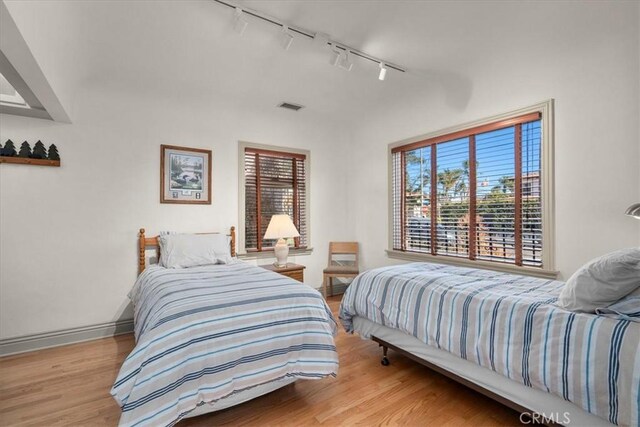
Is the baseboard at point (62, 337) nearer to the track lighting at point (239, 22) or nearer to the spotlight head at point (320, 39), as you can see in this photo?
the track lighting at point (239, 22)

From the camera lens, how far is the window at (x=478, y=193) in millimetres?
2881

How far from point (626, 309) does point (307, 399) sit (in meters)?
1.79

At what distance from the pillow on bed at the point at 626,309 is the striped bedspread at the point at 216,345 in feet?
4.79

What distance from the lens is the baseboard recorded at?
2873mm

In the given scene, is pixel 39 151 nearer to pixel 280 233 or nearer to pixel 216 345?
pixel 280 233

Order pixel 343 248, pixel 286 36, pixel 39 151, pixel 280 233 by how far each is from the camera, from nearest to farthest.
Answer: pixel 286 36
pixel 39 151
pixel 280 233
pixel 343 248

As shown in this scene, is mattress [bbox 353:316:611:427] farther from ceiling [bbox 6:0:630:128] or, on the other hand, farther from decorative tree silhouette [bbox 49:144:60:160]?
decorative tree silhouette [bbox 49:144:60:160]

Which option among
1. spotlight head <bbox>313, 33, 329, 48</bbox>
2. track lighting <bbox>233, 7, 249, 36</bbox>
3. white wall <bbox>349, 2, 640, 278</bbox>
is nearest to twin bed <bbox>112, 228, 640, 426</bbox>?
white wall <bbox>349, 2, 640, 278</bbox>

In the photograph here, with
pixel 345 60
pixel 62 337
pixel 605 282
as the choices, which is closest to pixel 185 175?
pixel 62 337

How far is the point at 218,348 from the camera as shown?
177 cm

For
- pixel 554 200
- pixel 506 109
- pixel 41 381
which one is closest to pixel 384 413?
pixel 554 200

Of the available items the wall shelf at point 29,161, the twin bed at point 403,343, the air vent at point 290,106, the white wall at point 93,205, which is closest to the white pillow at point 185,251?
the white wall at point 93,205

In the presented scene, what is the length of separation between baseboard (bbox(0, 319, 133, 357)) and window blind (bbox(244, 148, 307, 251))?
1.63m

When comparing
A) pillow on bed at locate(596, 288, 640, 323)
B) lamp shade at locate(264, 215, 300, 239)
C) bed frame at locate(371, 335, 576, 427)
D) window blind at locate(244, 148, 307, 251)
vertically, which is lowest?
bed frame at locate(371, 335, 576, 427)
